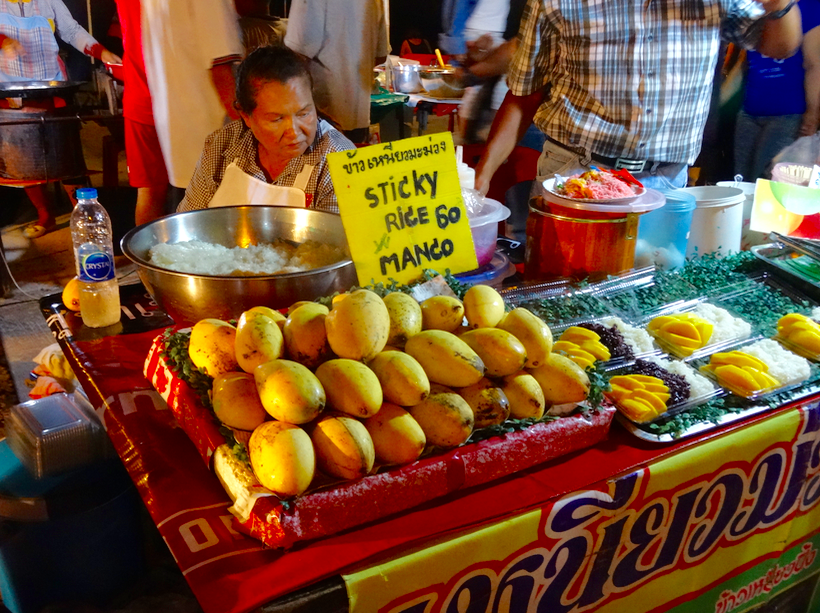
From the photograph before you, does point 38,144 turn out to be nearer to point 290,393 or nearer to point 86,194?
point 86,194

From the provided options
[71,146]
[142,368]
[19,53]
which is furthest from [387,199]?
[19,53]

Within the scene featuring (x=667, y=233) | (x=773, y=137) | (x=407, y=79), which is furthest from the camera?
(x=407, y=79)

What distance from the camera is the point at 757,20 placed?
98.5 inches

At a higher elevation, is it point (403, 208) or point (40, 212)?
point (403, 208)

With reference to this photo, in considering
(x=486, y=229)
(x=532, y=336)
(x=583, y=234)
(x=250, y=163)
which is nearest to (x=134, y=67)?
(x=250, y=163)

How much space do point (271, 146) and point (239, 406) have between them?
5.87 feet

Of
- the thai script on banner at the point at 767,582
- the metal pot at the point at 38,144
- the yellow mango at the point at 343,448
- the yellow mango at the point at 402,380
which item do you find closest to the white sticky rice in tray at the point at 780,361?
the thai script on banner at the point at 767,582

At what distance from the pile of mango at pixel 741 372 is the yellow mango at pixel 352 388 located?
0.85 meters

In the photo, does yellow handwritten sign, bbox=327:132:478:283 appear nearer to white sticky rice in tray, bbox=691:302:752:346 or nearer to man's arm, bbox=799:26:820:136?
white sticky rice in tray, bbox=691:302:752:346

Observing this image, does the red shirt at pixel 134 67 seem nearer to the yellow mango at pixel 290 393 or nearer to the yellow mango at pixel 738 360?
the yellow mango at pixel 290 393

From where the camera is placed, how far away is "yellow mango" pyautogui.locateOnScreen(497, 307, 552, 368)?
1.17 m

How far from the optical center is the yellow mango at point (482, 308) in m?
1.23

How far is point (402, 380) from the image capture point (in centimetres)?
103

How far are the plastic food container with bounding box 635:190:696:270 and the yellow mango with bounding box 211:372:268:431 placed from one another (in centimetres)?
134
